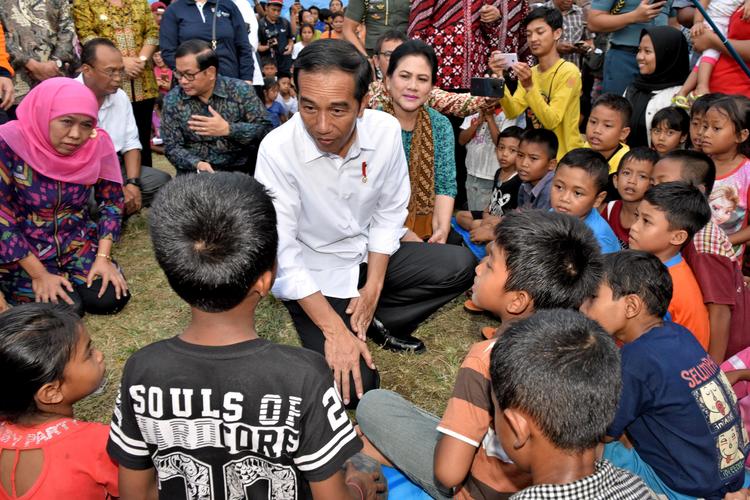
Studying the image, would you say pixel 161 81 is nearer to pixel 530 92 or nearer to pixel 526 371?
pixel 530 92

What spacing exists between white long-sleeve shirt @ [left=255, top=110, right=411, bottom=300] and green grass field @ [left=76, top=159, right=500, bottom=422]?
1.76ft

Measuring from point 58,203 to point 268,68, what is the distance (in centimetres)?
584

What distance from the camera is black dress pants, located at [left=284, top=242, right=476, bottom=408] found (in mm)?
3018

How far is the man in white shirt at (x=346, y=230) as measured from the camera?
233 cm

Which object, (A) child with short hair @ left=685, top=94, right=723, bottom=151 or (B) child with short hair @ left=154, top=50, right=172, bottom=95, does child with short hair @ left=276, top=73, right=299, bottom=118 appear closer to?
(B) child with short hair @ left=154, top=50, right=172, bottom=95

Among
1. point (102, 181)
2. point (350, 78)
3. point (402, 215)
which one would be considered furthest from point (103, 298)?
point (350, 78)

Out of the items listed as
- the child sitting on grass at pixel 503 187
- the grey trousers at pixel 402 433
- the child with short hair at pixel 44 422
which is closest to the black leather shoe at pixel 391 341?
the grey trousers at pixel 402 433

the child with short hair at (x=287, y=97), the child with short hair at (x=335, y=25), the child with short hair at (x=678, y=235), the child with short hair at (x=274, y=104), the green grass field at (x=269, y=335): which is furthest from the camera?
the child with short hair at (x=335, y=25)

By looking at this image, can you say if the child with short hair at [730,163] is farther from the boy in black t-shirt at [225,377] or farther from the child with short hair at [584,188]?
the boy in black t-shirt at [225,377]

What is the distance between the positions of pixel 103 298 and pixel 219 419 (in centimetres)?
242

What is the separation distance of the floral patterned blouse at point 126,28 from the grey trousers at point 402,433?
11.9 feet

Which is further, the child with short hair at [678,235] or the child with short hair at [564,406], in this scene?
the child with short hair at [678,235]

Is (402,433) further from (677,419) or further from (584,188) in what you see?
→ (584,188)

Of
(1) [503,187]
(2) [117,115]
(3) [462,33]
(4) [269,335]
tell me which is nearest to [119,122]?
(2) [117,115]
